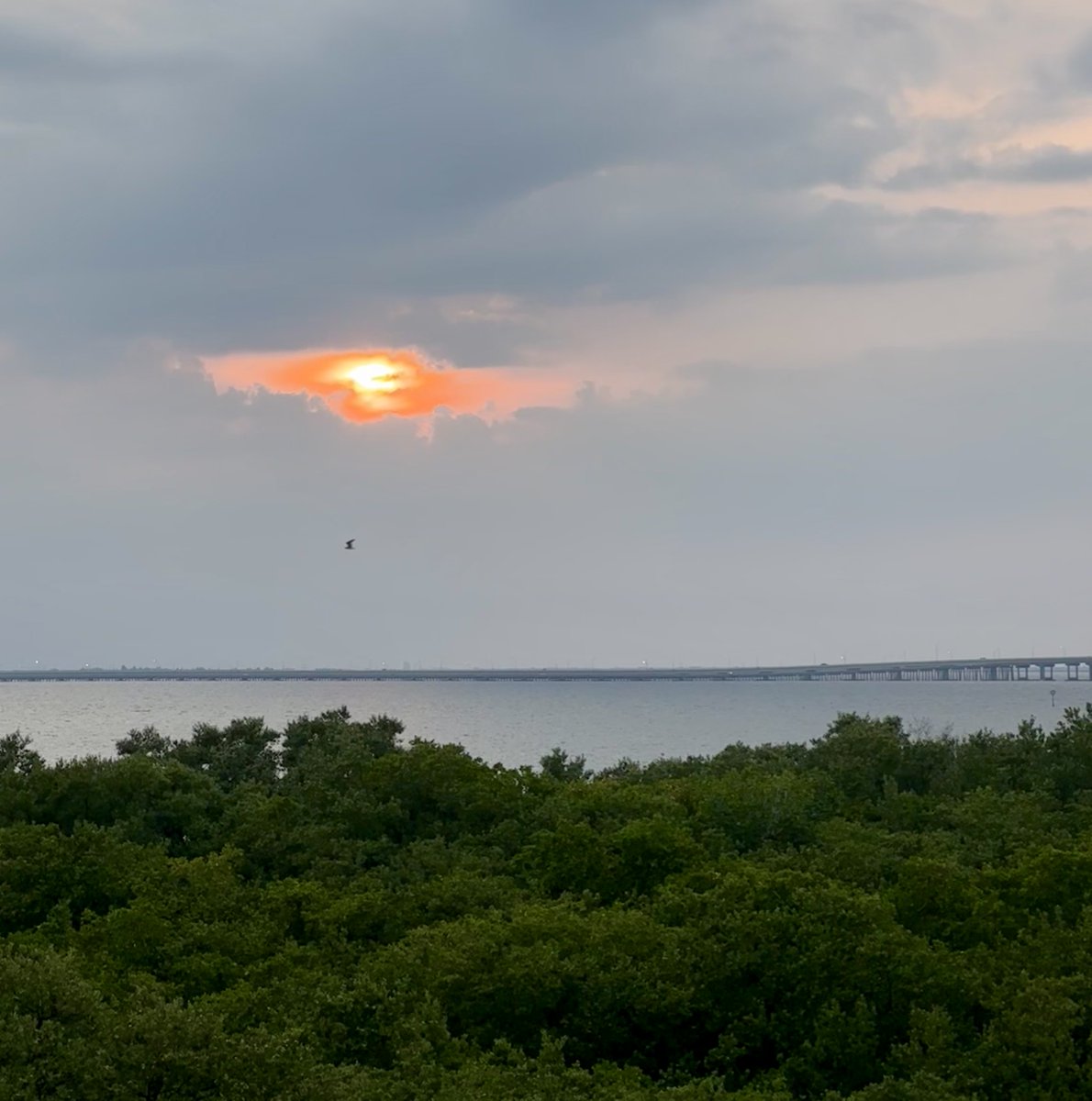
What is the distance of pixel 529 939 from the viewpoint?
95.4 feet

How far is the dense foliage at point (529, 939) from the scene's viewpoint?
2284 cm

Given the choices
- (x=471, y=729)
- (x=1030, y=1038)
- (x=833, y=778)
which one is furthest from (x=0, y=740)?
(x=471, y=729)

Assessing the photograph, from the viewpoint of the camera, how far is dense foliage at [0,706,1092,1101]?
2284 cm

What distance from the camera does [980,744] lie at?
55281 millimetres

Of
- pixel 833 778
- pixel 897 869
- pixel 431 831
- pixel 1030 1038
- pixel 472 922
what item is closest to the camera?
pixel 1030 1038

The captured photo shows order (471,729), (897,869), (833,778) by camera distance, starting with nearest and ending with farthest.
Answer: (897,869) < (833,778) < (471,729)

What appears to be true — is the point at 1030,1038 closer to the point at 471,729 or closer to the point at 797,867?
the point at 797,867

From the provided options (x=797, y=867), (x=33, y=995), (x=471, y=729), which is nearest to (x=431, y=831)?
(x=797, y=867)

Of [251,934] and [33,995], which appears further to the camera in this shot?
[251,934]

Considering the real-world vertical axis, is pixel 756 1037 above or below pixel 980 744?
below

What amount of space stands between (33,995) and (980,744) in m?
39.8

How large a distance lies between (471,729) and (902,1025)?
454 ft

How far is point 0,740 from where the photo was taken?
5784cm

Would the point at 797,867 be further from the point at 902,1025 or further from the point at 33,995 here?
the point at 33,995
